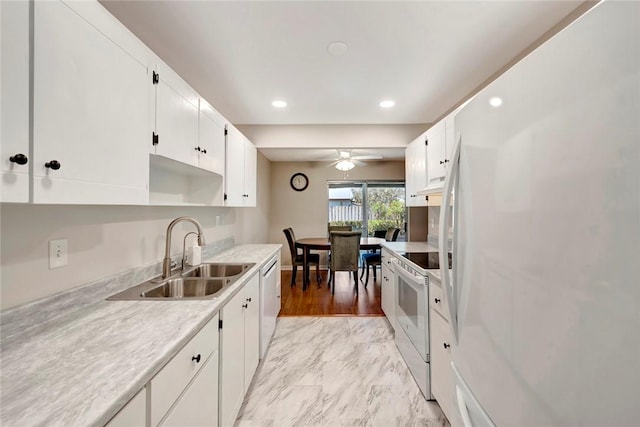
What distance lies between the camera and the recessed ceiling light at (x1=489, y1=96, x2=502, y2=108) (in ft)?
2.32

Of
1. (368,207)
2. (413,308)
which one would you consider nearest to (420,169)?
(413,308)

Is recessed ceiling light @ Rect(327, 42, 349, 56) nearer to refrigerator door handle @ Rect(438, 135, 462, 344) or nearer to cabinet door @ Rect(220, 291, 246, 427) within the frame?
refrigerator door handle @ Rect(438, 135, 462, 344)

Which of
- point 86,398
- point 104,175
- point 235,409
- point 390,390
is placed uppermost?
point 104,175

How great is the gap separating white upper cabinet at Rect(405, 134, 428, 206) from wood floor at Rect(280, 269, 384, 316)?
4.93ft

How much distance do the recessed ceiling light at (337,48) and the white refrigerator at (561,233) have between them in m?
1.34

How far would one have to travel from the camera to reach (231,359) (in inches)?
57.9

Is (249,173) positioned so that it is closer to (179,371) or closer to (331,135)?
(331,135)

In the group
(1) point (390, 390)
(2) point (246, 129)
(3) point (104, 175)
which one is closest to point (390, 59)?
(3) point (104, 175)

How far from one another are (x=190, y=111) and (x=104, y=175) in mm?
890

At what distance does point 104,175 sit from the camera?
3.29ft

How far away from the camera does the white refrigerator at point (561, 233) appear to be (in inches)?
15.9

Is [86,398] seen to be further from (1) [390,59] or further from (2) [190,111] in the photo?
(1) [390,59]

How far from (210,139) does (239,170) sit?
29.6 inches

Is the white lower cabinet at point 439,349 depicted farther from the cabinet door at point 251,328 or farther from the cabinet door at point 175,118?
the cabinet door at point 175,118
